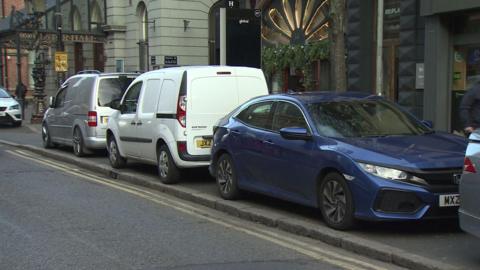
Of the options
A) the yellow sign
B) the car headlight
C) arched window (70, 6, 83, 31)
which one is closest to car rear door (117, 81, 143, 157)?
the car headlight

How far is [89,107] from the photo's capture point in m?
13.5

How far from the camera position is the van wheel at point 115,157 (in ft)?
39.4

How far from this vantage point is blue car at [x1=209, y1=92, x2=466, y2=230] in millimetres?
6266

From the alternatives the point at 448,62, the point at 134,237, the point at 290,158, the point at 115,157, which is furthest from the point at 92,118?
the point at 448,62

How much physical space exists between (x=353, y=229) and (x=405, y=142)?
112cm

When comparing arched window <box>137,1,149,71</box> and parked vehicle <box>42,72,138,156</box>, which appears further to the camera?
arched window <box>137,1,149,71</box>

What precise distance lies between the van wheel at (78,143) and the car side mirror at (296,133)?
7673mm

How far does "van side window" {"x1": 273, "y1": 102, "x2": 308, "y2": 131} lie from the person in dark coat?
7.98ft

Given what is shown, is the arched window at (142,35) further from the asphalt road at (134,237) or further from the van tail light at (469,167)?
the van tail light at (469,167)

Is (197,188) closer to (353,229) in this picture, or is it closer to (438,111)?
(353,229)

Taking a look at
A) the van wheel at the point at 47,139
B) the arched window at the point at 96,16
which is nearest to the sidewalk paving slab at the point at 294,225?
the van wheel at the point at 47,139

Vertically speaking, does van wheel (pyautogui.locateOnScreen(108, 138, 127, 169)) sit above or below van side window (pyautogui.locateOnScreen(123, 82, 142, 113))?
below

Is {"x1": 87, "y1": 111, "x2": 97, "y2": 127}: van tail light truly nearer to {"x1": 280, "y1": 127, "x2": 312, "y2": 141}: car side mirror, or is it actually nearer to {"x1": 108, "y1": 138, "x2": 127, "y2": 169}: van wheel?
{"x1": 108, "y1": 138, "x2": 127, "y2": 169}: van wheel

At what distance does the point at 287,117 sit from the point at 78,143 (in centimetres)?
751
